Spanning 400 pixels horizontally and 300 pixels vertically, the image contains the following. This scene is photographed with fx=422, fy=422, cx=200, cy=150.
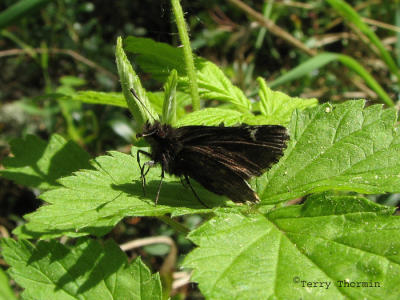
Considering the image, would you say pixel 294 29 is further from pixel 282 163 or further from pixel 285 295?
pixel 285 295

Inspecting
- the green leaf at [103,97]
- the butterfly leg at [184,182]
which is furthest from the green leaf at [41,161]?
the butterfly leg at [184,182]

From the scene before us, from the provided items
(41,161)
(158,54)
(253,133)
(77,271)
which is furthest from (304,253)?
(41,161)

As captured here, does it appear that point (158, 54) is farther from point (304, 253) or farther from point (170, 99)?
point (304, 253)

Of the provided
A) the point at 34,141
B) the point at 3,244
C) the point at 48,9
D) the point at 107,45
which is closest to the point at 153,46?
the point at 34,141

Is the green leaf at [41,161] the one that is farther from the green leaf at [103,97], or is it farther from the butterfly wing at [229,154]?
the butterfly wing at [229,154]

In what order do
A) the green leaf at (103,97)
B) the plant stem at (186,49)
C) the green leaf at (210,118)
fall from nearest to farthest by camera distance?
the green leaf at (210,118)
the plant stem at (186,49)
the green leaf at (103,97)

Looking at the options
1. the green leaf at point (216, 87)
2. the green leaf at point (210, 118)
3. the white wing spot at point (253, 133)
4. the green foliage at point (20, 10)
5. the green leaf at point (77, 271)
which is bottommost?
the green leaf at point (77, 271)
